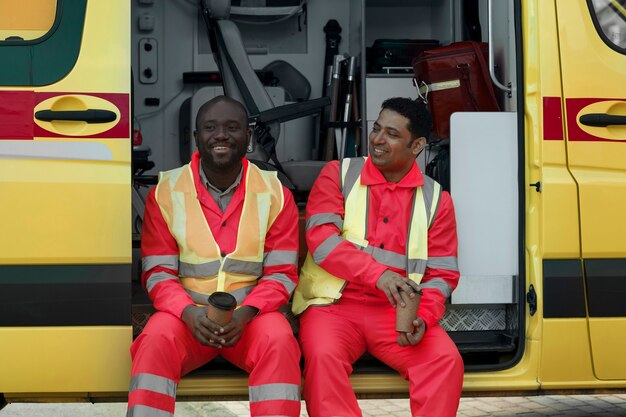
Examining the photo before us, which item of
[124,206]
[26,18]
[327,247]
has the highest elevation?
[26,18]

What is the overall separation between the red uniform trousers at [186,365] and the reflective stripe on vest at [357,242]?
33 cm

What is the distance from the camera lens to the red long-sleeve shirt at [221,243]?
3.55 metres

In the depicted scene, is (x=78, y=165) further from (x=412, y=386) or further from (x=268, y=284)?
(x=412, y=386)

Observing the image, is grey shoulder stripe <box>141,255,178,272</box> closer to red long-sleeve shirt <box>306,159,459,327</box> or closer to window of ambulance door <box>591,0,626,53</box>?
red long-sleeve shirt <box>306,159,459,327</box>

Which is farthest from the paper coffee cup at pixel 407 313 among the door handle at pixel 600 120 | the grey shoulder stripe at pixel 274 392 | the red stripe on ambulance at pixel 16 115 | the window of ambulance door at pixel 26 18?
the window of ambulance door at pixel 26 18

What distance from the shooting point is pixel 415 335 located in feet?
11.8

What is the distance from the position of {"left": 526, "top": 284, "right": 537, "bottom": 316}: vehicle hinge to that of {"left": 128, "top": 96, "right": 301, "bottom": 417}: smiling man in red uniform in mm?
863

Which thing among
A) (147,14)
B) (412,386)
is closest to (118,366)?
(412,386)

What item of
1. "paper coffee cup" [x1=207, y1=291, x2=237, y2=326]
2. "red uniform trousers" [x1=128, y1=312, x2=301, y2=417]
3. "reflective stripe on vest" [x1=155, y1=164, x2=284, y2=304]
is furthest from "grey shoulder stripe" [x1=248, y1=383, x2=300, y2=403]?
"reflective stripe on vest" [x1=155, y1=164, x2=284, y2=304]

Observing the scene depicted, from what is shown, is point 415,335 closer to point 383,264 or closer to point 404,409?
point 383,264

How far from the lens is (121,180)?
347 centimetres

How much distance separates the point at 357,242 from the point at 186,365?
78 centimetres

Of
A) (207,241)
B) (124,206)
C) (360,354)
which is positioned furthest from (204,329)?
(360,354)

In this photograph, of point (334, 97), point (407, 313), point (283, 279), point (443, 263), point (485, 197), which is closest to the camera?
point (407, 313)
